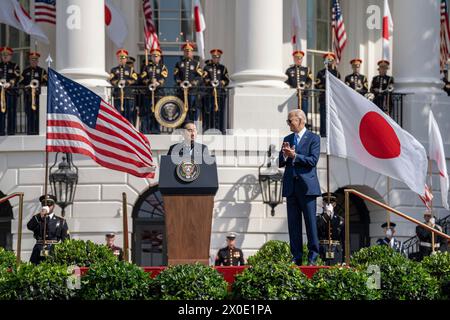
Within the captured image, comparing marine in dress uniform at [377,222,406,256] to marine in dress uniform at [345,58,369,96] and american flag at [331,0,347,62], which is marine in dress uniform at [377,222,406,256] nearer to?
marine in dress uniform at [345,58,369,96]

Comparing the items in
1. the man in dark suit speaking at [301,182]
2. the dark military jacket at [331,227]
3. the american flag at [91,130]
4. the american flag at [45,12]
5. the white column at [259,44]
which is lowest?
the dark military jacket at [331,227]

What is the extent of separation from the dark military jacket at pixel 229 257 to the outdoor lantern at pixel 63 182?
14.0 ft

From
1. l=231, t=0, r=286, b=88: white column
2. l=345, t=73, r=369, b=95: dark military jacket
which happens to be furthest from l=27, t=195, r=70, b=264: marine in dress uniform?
→ l=345, t=73, r=369, b=95: dark military jacket

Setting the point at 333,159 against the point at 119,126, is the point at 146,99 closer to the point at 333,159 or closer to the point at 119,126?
the point at 333,159

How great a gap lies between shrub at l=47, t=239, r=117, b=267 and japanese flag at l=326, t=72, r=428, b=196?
3.98 metres

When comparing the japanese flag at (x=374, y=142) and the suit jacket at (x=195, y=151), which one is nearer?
the suit jacket at (x=195, y=151)

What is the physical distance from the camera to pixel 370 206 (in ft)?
129

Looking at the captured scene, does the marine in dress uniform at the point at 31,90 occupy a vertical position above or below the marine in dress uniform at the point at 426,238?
above

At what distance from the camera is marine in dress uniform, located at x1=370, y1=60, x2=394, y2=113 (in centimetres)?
3859

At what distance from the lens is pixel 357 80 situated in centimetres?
3866

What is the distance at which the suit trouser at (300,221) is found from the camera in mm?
24875

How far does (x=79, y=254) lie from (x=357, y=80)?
13976 mm

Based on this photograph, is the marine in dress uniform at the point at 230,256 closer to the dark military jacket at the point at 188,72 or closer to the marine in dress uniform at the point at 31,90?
the dark military jacket at the point at 188,72

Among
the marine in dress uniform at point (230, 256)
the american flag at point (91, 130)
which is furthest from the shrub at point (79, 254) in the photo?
the marine in dress uniform at point (230, 256)
